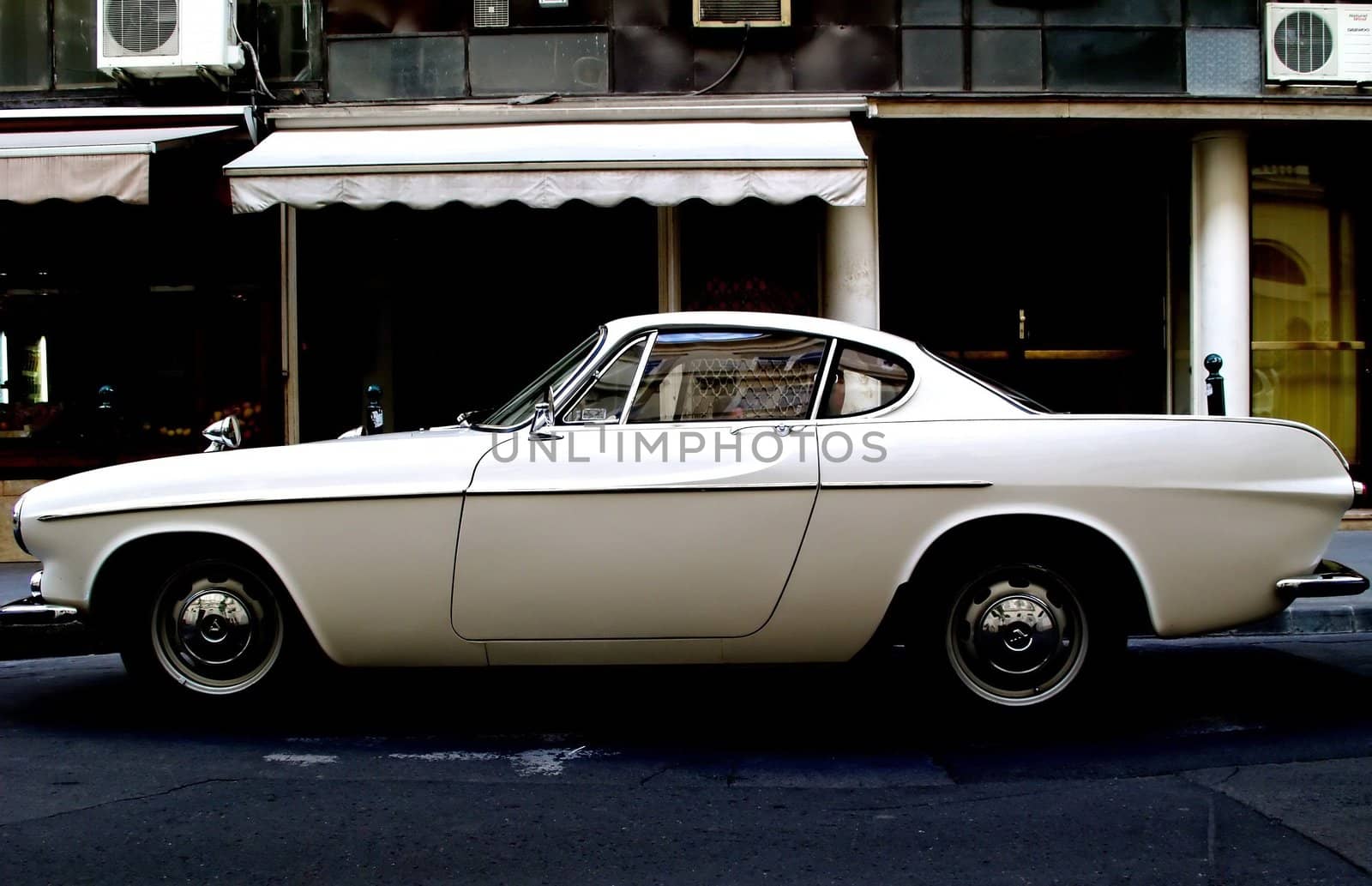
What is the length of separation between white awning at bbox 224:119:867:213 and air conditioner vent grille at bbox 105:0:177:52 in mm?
1843

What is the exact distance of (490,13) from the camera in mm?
10727

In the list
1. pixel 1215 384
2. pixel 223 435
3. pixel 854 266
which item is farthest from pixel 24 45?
pixel 1215 384

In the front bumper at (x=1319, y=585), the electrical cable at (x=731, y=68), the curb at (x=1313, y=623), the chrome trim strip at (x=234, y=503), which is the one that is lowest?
the curb at (x=1313, y=623)

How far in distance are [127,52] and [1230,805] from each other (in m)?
10.2

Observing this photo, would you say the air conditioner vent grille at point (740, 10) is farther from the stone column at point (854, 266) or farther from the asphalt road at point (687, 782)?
the asphalt road at point (687, 782)

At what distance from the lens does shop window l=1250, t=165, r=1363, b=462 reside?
456 inches

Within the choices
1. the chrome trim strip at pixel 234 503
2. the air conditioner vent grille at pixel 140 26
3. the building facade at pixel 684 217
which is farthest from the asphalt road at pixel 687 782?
the air conditioner vent grille at pixel 140 26

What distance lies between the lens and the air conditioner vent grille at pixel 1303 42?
35.2ft

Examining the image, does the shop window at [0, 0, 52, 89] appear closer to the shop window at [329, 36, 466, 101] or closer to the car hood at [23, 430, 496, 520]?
the shop window at [329, 36, 466, 101]

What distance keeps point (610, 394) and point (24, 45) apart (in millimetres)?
8955

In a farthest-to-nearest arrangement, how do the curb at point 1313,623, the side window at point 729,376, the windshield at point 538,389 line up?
the curb at point 1313,623 < the windshield at point 538,389 < the side window at point 729,376

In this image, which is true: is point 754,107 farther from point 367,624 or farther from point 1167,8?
point 367,624

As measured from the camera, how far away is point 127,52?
33.7 feet

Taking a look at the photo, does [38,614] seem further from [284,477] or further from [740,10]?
[740,10]
